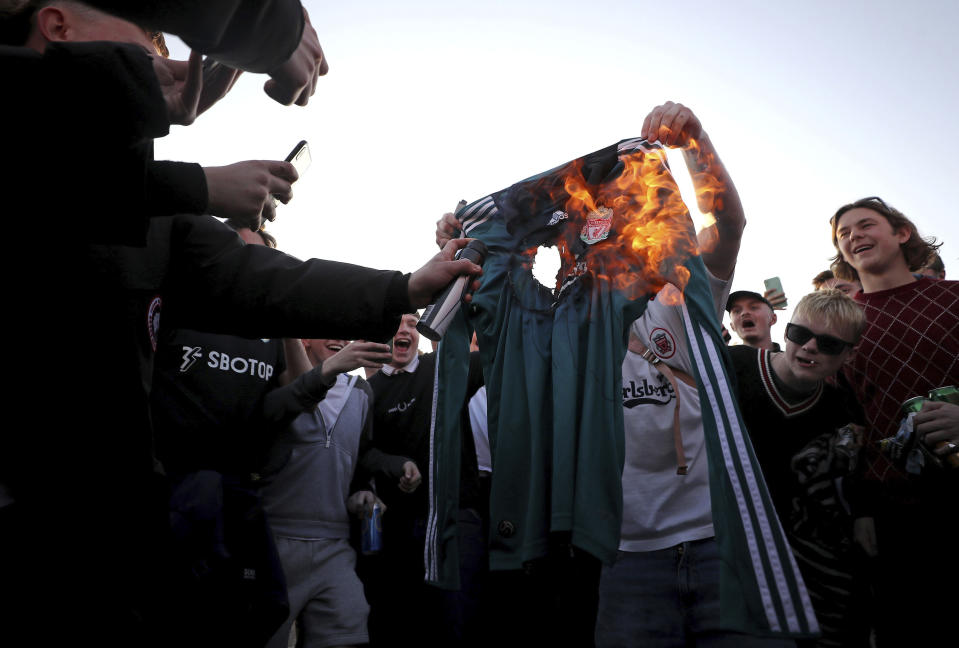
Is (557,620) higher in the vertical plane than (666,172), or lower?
lower

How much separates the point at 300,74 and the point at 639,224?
158 cm

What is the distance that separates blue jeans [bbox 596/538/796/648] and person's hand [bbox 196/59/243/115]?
2.16 metres

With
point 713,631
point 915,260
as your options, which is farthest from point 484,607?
point 915,260

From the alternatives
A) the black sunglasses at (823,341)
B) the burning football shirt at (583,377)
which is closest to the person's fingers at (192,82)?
the burning football shirt at (583,377)

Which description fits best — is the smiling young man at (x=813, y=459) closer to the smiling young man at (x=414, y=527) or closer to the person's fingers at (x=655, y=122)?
the person's fingers at (x=655, y=122)

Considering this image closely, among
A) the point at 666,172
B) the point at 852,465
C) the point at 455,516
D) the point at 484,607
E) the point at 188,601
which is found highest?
the point at 666,172

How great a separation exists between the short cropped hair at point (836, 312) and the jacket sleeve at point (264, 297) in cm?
236

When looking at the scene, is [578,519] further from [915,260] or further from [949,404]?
[915,260]

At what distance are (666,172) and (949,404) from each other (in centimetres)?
161

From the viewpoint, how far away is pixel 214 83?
5.48 feet

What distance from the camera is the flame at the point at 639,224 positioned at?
2404 millimetres

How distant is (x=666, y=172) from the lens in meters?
2.52

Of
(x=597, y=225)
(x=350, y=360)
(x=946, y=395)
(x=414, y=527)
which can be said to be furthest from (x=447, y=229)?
(x=946, y=395)

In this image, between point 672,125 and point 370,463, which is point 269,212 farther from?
point 370,463
